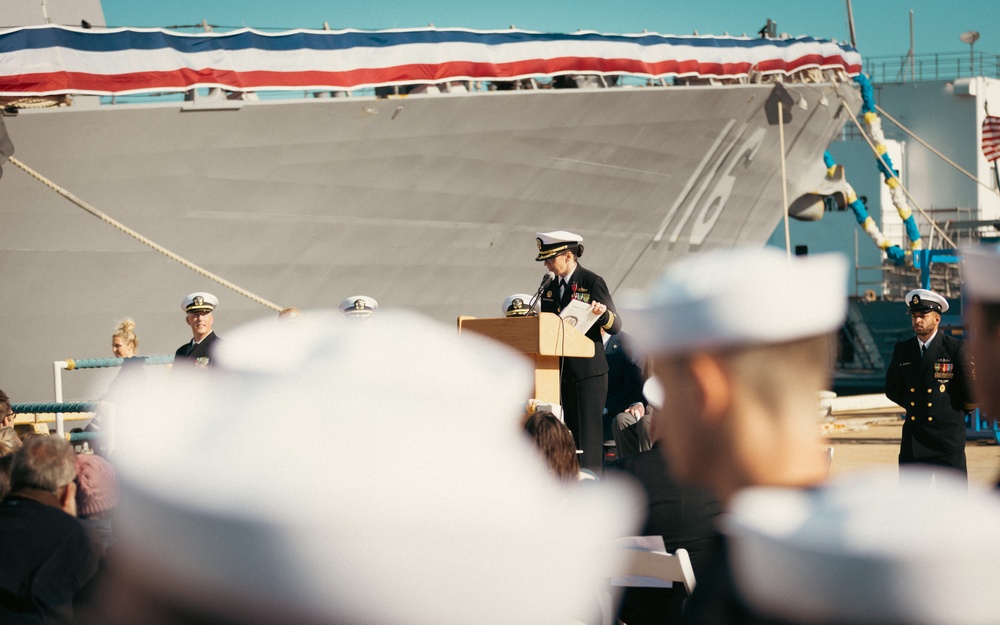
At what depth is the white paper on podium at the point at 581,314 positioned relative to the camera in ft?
18.6

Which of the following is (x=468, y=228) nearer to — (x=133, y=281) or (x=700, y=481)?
(x=133, y=281)

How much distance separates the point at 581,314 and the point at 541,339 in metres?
0.61

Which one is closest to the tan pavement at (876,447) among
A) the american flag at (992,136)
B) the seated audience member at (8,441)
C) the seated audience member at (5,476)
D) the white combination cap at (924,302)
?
the white combination cap at (924,302)

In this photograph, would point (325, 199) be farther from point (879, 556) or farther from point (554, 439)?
point (879, 556)

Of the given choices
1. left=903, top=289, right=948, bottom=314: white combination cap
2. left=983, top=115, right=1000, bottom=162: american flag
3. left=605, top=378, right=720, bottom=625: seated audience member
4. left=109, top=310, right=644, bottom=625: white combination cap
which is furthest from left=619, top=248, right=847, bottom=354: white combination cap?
left=983, top=115, right=1000, bottom=162: american flag

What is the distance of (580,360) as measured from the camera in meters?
6.22

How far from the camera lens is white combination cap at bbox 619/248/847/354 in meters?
1.18

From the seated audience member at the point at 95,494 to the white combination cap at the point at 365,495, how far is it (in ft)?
9.15

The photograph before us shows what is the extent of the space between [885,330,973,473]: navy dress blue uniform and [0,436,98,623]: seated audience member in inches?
199

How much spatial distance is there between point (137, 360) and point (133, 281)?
4020 millimetres

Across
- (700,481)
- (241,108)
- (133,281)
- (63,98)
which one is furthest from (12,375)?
(700,481)

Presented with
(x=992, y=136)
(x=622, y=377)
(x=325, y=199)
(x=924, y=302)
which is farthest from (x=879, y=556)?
(x=992, y=136)

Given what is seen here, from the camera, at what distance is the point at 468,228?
471 inches

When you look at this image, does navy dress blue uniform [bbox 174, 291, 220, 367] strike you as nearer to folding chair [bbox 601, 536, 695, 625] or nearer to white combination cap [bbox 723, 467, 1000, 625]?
folding chair [bbox 601, 536, 695, 625]
